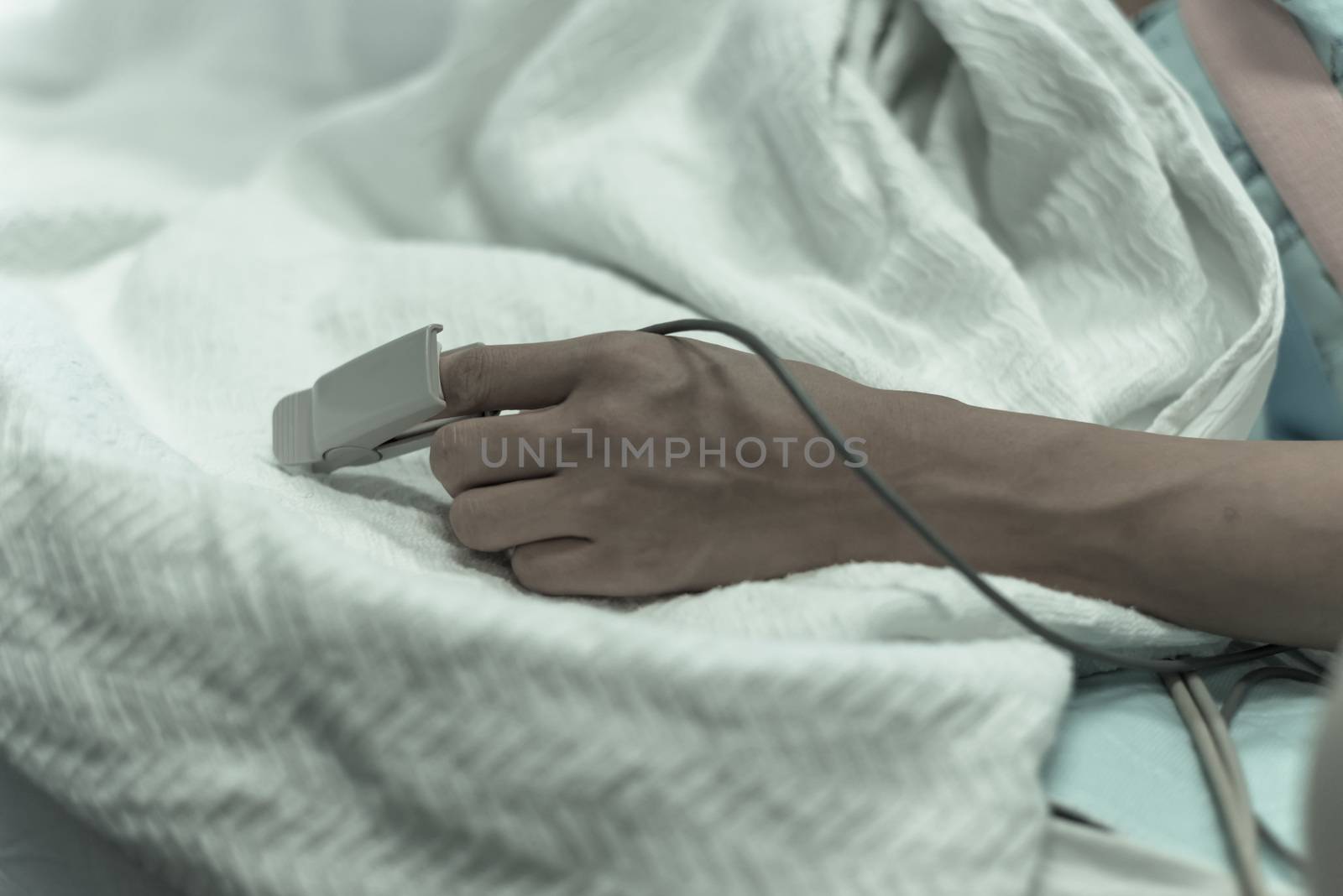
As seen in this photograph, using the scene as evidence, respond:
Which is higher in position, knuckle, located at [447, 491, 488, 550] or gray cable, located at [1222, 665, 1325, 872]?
knuckle, located at [447, 491, 488, 550]

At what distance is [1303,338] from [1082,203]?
0.17 metres

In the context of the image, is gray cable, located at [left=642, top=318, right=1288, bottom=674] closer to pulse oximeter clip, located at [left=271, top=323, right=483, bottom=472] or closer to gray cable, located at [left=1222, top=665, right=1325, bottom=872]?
gray cable, located at [left=1222, top=665, right=1325, bottom=872]

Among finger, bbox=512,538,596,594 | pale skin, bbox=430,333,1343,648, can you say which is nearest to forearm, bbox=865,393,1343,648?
pale skin, bbox=430,333,1343,648

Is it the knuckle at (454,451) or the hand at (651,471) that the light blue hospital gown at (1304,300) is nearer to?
the hand at (651,471)

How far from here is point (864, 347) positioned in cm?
58

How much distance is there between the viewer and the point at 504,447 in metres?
0.49

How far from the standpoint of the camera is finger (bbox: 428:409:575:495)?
1.60 ft

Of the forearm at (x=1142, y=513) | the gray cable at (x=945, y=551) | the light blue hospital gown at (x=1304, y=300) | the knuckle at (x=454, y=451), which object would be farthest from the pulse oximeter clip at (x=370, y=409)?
the light blue hospital gown at (x=1304, y=300)

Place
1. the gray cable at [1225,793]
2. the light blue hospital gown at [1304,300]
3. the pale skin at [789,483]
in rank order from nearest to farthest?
the gray cable at [1225,793] < the pale skin at [789,483] < the light blue hospital gown at [1304,300]

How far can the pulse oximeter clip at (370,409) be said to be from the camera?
48 centimetres

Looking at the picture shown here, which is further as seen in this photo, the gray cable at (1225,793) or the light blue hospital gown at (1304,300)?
the light blue hospital gown at (1304,300)

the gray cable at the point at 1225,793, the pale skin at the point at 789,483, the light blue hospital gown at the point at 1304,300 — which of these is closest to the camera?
the gray cable at the point at 1225,793

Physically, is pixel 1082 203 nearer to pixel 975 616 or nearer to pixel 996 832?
pixel 975 616

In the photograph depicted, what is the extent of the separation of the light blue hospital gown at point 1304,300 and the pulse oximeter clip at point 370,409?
0.53 meters
